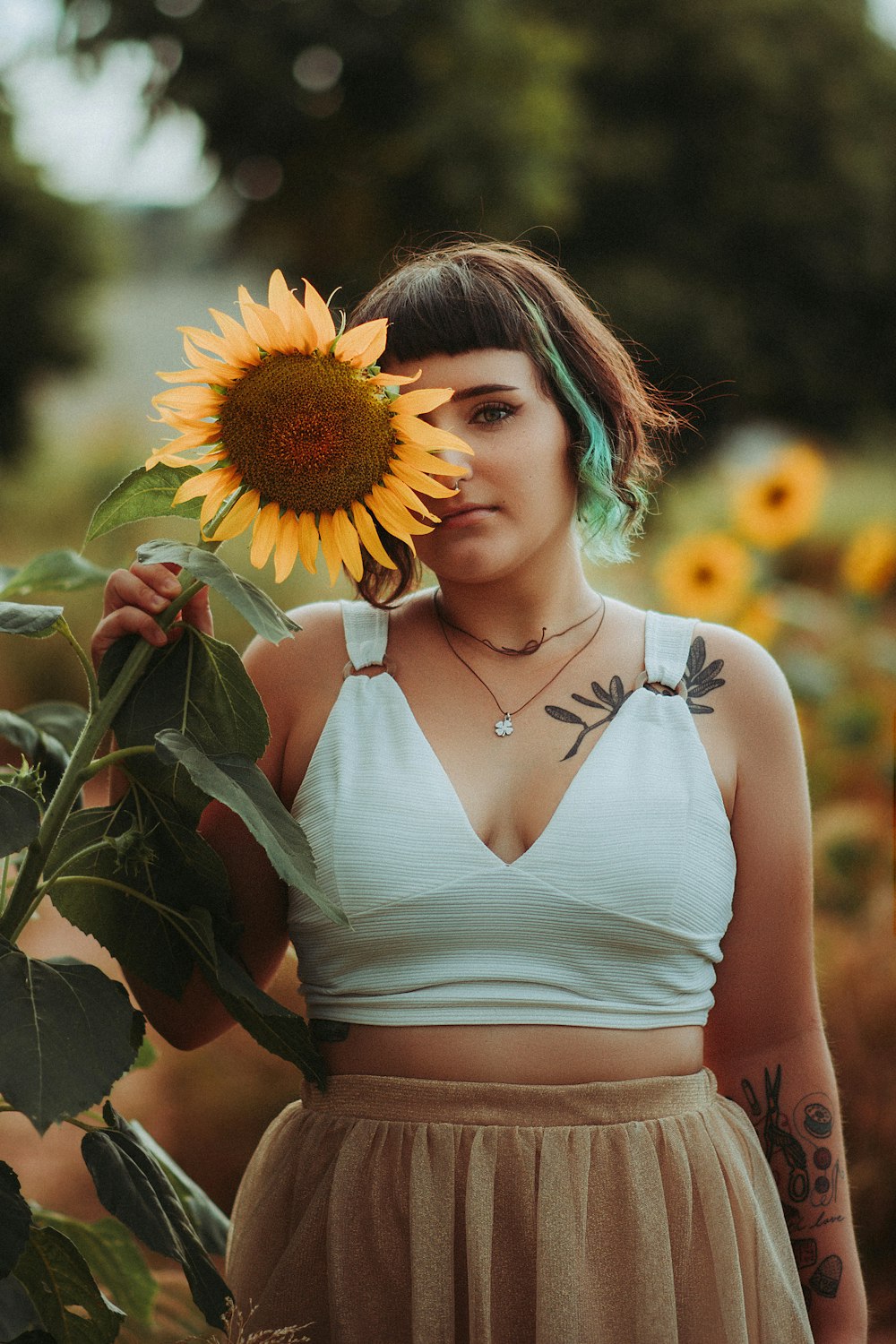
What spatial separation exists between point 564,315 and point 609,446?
154mm

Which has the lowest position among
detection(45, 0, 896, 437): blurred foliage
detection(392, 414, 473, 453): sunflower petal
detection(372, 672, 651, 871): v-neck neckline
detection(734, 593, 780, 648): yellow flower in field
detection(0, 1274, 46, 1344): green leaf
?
detection(0, 1274, 46, 1344): green leaf

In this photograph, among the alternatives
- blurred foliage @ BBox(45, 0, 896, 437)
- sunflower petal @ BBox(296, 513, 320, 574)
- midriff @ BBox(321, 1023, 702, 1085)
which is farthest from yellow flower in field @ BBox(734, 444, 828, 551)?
blurred foliage @ BBox(45, 0, 896, 437)

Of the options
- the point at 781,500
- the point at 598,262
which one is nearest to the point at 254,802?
the point at 781,500

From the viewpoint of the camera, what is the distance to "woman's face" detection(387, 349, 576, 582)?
52.6 inches

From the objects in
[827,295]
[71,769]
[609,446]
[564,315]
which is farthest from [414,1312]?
[827,295]

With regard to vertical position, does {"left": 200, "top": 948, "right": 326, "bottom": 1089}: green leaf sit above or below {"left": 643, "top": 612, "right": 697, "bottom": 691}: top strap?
below

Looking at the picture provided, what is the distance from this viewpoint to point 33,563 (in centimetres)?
124

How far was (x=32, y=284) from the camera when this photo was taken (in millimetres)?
9781

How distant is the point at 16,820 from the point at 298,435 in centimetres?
36

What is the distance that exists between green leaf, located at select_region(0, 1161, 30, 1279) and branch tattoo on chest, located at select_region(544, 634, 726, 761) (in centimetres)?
70

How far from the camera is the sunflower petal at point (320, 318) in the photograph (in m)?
1.02

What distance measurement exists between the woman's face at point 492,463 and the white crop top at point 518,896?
202 mm

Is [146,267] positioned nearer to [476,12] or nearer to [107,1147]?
[476,12]

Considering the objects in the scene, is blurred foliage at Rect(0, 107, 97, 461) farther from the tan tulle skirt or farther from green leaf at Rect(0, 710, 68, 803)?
the tan tulle skirt
